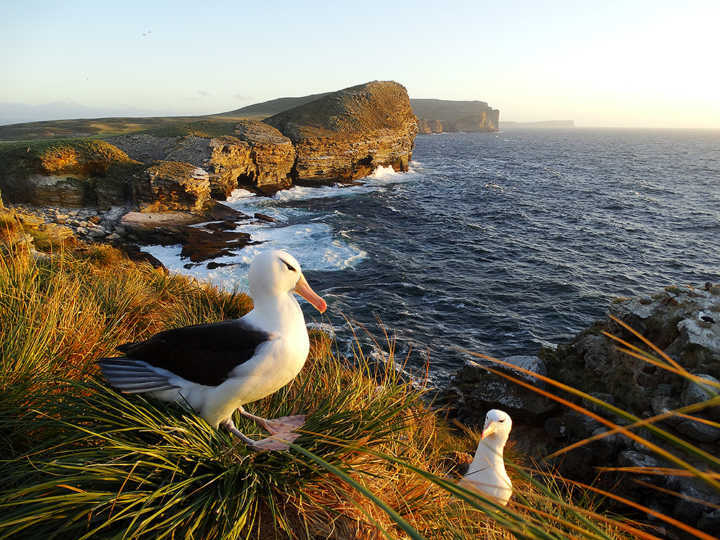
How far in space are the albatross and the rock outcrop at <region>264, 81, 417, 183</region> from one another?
46.0m

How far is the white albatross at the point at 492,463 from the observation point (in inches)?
188

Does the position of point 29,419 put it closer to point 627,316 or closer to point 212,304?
point 212,304

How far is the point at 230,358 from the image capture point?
2977 millimetres

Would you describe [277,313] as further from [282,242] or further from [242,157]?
[242,157]

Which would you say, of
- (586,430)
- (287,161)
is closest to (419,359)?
(586,430)

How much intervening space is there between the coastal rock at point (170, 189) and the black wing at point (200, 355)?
88.8 feet

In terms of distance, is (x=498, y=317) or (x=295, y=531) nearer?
(x=295, y=531)

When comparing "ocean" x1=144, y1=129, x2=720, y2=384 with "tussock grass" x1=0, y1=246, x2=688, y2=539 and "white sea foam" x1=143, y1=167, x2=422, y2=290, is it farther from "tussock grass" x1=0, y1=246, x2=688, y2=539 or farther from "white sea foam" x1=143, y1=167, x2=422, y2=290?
"tussock grass" x1=0, y1=246, x2=688, y2=539

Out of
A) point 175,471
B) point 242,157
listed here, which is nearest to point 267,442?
point 175,471

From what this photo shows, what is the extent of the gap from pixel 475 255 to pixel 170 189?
790 inches

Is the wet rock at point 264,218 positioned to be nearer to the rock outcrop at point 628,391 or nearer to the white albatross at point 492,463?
the rock outcrop at point 628,391

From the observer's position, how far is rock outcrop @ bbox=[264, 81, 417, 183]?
48.8 m

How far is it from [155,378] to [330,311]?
14.8m

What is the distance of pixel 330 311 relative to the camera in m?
17.7
